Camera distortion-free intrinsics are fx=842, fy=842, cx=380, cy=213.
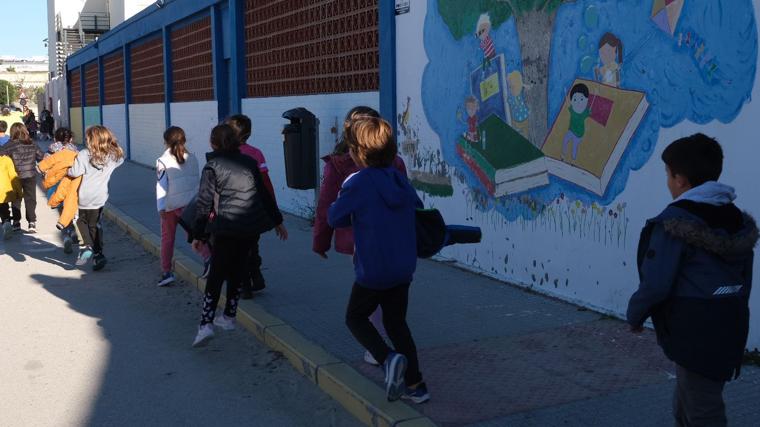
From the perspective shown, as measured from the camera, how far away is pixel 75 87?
123 ft

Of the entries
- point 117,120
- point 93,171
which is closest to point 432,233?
point 93,171

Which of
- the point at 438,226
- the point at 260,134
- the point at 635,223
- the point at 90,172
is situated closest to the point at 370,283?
the point at 438,226

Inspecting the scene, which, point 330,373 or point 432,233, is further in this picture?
point 330,373

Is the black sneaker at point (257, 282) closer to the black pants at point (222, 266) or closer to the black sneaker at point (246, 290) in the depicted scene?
the black sneaker at point (246, 290)

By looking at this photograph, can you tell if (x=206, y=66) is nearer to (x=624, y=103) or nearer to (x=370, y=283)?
(x=624, y=103)

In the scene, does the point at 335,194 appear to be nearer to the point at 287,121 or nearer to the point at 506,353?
the point at 506,353

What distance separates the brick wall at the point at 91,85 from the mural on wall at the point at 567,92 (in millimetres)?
25217

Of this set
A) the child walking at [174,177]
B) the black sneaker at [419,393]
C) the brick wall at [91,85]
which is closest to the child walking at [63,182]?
the child walking at [174,177]

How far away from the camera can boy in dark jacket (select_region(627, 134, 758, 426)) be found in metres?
3.03

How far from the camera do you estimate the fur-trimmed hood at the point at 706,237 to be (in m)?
2.98

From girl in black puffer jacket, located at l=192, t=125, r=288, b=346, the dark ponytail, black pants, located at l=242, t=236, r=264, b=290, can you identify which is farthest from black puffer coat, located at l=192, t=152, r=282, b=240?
the dark ponytail

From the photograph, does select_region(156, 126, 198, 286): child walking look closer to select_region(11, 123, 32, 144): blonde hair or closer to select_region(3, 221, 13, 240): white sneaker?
select_region(11, 123, 32, 144): blonde hair

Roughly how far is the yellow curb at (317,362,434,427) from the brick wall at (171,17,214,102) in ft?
39.8

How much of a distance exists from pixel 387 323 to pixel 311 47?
7.90 meters
